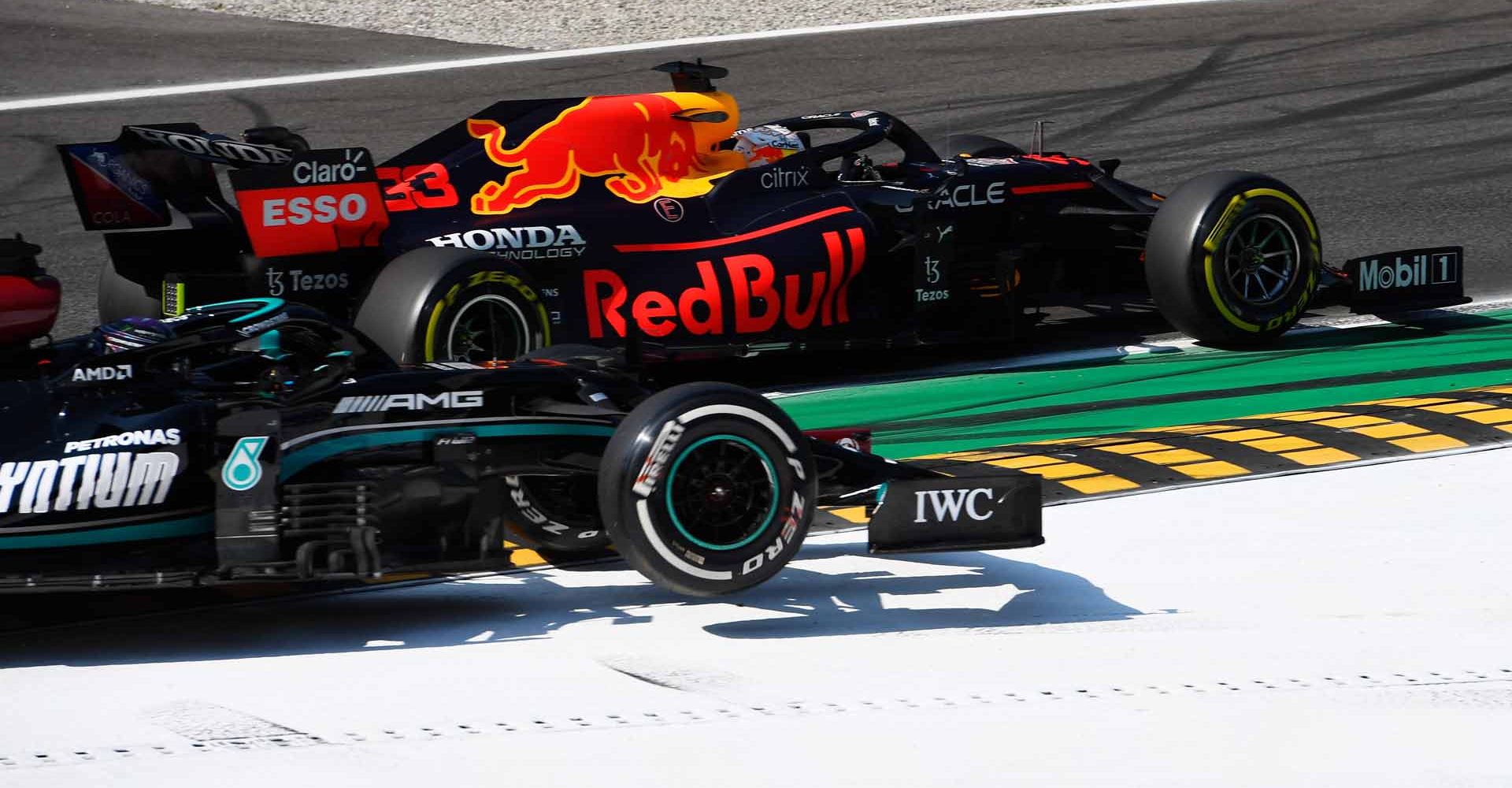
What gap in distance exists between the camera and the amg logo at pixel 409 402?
18.9 feet

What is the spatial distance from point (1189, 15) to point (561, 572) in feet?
50.4

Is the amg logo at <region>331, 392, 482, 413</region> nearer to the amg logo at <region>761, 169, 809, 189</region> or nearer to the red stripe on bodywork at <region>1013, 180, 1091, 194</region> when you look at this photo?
the amg logo at <region>761, 169, 809, 189</region>

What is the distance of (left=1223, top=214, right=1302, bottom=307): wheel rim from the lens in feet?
33.1

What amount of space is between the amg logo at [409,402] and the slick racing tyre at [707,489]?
556mm

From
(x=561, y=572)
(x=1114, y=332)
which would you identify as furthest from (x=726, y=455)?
(x=1114, y=332)

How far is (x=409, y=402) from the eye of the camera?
582cm

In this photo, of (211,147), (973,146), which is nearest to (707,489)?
(211,147)

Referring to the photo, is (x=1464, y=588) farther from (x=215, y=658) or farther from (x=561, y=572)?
(x=215, y=658)

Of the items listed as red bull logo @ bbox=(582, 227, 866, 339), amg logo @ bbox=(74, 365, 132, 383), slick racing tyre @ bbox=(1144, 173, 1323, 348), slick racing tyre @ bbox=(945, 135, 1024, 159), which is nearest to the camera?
amg logo @ bbox=(74, 365, 132, 383)

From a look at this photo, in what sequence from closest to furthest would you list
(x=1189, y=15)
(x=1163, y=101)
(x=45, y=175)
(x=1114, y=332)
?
1. (x=1114, y=332)
2. (x=45, y=175)
3. (x=1163, y=101)
4. (x=1189, y=15)

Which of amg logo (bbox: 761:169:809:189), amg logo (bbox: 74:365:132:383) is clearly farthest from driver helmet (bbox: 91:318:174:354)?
amg logo (bbox: 761:169:809:189)

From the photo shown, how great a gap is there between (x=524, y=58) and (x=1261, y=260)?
11.0 metres

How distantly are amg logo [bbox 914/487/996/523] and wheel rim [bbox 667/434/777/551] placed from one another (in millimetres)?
469

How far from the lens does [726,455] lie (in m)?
5.65
